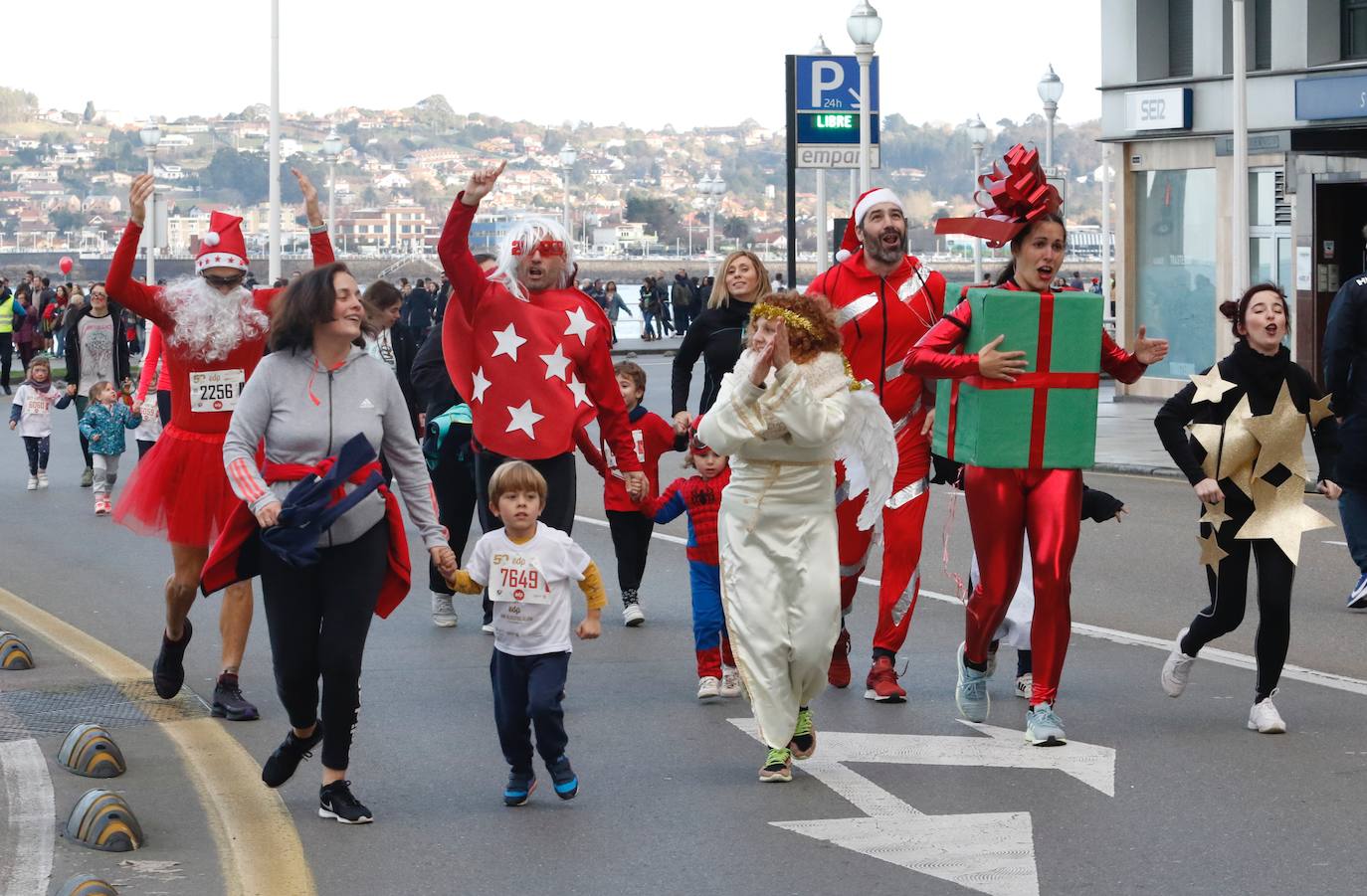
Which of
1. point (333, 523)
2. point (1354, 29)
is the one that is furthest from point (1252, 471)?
point (1354, 29)

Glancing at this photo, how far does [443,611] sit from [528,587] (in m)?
3.81

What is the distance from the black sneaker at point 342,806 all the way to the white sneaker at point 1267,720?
3177mm

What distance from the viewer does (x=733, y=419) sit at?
21.7 ft

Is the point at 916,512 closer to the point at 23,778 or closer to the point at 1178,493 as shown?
the point at 23,778

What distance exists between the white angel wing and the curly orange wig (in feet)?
1.63

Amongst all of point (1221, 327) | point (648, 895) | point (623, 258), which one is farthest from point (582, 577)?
point (623, 258)

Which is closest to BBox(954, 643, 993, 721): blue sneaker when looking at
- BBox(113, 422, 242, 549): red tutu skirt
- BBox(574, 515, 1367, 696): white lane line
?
BBox(574, 515, 1367, 696): white lane line

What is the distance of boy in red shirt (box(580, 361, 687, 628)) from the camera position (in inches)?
382

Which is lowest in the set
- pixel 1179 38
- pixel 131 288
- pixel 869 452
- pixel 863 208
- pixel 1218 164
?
pixel 869 452

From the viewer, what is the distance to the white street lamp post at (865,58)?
24.2 m

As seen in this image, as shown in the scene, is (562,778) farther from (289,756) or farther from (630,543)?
(630,543)

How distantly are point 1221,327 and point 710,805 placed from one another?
65.1 feet

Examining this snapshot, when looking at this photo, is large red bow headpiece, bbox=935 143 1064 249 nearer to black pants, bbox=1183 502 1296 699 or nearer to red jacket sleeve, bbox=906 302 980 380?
red jacket sleeve, bbox=906 302 980 380

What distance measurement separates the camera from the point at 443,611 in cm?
1020
